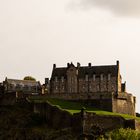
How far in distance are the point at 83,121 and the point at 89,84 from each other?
18.7 m

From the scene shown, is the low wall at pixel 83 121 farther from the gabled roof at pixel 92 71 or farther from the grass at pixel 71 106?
the gabled roof at pixel 92 71

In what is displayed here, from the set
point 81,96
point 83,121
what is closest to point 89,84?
point 81,96

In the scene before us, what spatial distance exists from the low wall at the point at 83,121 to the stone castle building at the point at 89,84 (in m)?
8.96

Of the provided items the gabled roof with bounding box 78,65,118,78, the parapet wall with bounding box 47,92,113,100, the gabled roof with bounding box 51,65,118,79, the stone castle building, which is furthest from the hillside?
the gabled roof with bounding box 78,65,118,78

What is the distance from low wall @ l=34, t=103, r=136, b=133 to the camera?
98.1 metres

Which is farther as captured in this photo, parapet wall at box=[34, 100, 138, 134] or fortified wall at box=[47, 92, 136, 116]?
fortified wall at box=[47, 92, 136, 116]

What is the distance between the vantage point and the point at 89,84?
4572 inches

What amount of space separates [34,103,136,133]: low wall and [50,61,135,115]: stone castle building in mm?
8956

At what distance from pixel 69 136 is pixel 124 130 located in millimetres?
7052

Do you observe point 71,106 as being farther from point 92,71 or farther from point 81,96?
point 92,71

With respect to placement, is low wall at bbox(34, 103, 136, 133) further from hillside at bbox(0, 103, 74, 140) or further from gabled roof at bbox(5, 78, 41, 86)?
gabled roof at bbox(5, 78, 41, 86)

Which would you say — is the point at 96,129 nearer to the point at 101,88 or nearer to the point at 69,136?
the point at 69,136

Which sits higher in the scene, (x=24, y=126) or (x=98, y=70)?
(x=98, y=70)

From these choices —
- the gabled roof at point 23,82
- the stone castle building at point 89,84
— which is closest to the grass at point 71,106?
the stone castle building at point 89,84
